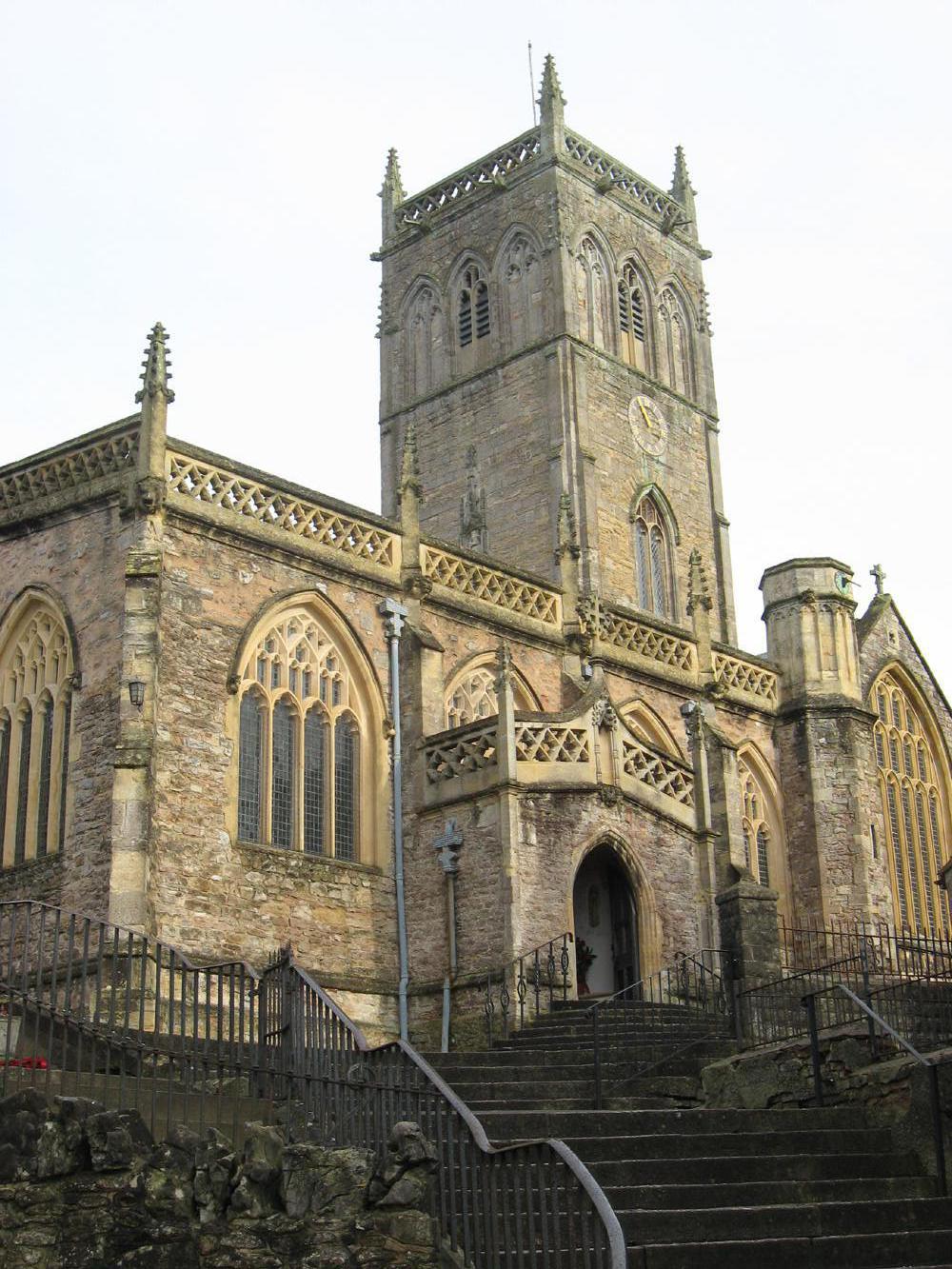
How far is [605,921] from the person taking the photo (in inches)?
1034

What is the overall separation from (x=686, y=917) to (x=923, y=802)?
11.2 m

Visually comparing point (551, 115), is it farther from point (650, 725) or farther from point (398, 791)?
point (398, 791)

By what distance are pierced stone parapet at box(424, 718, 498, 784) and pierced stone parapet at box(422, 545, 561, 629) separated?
9.80 feet

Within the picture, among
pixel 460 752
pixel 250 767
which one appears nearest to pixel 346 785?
pixel 460 752

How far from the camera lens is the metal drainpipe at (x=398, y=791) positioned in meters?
23.9

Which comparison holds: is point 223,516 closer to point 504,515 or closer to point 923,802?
point 504,515

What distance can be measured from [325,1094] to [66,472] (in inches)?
516

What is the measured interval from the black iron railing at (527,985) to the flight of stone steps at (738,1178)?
Result: 465cm

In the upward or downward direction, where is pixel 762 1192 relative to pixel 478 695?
downward

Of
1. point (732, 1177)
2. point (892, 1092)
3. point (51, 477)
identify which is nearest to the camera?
point (732, 1177)

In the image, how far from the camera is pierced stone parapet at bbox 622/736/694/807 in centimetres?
2562

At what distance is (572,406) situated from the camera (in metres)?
38.2

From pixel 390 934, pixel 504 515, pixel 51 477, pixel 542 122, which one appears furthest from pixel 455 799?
pixel 542 122

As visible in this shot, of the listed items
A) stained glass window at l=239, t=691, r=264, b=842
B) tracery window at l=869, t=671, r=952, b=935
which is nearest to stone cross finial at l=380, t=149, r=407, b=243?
tracery window at l=869, t=671, r=952, b=935
